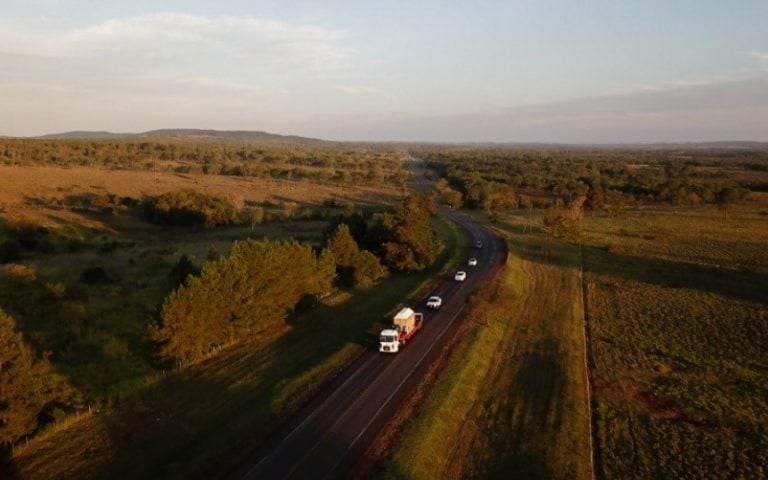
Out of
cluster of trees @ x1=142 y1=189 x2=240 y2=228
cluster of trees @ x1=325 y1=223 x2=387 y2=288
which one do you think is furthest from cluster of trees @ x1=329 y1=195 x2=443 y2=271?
cluster of trees @ x1=142 y1=189 x2=240 y2=228

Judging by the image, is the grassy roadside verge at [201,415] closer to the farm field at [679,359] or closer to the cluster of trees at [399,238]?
the farm field at [679,359]

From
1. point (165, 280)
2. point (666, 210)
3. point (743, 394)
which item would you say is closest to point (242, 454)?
point (743, 394)

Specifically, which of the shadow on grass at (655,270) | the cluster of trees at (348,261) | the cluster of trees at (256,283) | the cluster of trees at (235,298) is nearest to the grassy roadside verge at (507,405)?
the cluster of trees at (348,261)

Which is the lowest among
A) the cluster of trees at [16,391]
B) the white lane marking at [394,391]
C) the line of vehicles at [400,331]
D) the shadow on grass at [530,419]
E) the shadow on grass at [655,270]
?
the shadow on grass at [655,270]

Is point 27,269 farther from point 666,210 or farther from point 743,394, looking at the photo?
point 666,210

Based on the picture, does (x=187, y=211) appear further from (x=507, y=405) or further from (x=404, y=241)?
(x=507, y=405)

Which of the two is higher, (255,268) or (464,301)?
(255,268)

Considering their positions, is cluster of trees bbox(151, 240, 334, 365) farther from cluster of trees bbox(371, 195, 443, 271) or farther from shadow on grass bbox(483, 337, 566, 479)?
shadow on grass bbox(483, 337, 566, 479)
